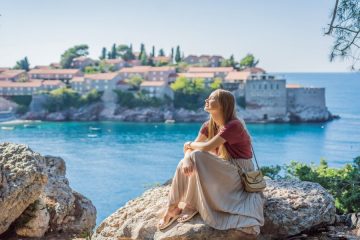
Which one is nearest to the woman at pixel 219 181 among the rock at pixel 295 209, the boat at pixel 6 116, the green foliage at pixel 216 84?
the rock at pixel 295 209

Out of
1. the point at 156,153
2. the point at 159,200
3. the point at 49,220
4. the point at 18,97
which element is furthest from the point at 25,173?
the point at 18,97

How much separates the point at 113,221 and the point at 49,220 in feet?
2.65

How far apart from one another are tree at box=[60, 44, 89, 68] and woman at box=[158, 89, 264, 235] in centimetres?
5878

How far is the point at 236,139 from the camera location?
106 inches

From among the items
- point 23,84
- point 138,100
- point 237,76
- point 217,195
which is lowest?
point 138,100

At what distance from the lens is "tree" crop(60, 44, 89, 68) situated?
59.8 meters

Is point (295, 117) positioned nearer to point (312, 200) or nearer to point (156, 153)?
point (156, 153)

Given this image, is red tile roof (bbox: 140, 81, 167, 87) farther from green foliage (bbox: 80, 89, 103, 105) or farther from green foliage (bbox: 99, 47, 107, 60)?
green foliage (bbox: 99, 47, 107, 60)

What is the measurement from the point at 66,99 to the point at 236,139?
44294 millimetres

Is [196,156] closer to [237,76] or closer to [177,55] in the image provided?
[237,76]

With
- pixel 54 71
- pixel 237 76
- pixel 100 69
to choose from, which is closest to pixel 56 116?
pixel 100 69

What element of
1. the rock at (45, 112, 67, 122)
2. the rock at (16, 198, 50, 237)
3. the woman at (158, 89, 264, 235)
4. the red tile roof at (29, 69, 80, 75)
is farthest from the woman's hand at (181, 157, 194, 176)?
the red tile roof at (29, 69, 80, 75)

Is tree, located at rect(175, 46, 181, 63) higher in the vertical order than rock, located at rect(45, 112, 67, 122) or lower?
higher

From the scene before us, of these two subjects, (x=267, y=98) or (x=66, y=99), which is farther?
(x=66, y=99)
